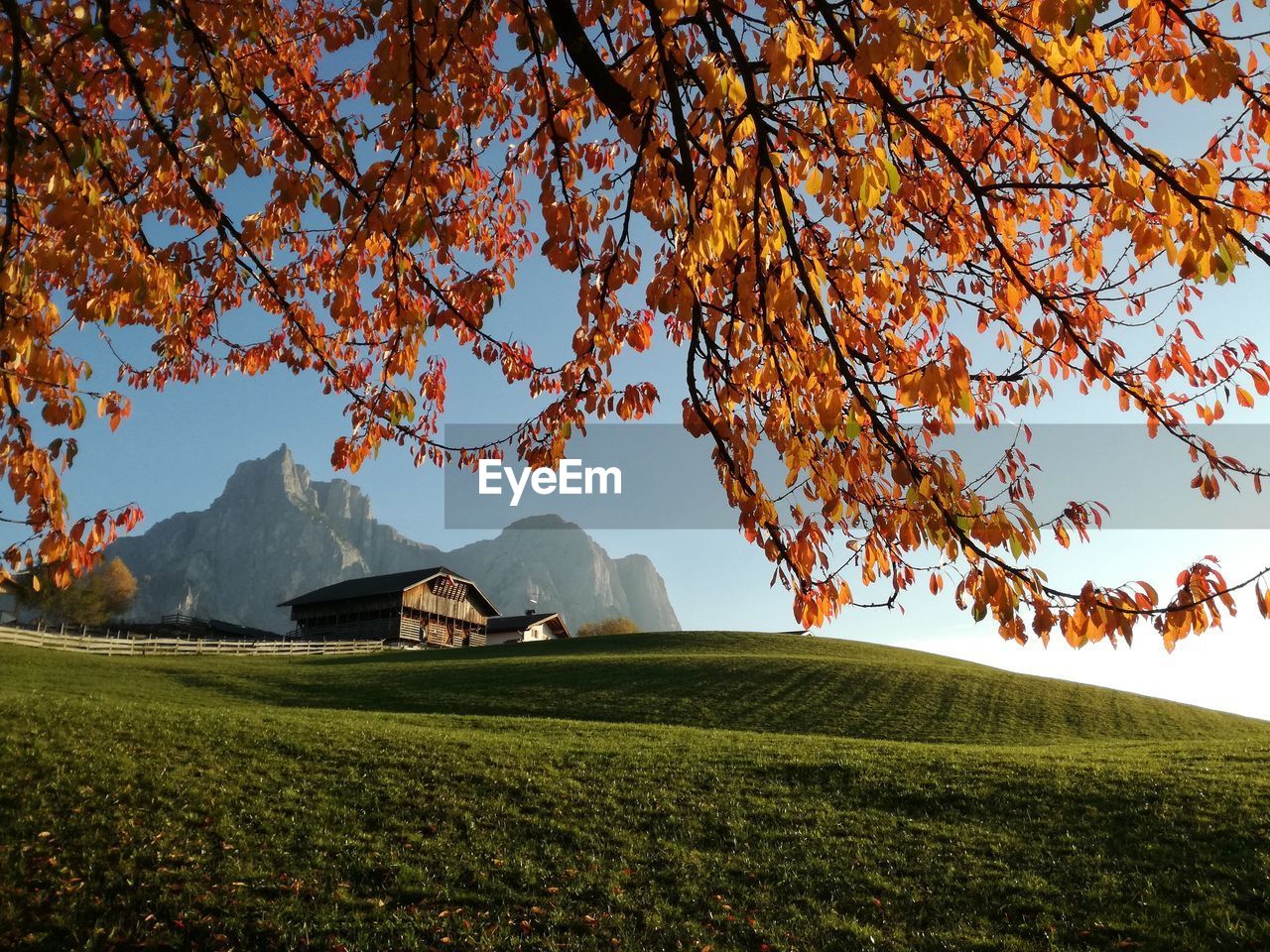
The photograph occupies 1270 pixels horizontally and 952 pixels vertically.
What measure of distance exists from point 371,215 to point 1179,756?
56.7 feet

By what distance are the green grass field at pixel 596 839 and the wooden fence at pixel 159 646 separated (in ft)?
91.8

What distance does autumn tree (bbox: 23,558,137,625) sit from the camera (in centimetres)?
7462

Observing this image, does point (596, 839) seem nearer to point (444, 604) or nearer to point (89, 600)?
point (444, 604)

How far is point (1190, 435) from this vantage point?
4785mm

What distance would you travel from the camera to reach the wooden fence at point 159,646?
35938mm

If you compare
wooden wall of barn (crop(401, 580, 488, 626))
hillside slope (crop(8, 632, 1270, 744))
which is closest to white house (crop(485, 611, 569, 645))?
wooden wall of barn (crop(401, 580, 488, 626))

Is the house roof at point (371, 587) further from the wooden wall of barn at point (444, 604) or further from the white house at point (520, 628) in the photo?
the white house at point (520, 628)

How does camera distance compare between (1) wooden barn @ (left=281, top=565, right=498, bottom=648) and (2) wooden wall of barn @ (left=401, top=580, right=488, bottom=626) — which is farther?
(2) wooden wall of barn @ (left=401, top=580, right=488, bottom=626)

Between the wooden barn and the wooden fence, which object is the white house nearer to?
the wooden barn

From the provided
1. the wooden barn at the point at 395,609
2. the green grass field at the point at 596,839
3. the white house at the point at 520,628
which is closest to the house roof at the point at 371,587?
the wooden barn at the point at 395,609

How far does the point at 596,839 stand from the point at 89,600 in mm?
91131

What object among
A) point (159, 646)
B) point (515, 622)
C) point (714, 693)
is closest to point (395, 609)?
point (515, 622)

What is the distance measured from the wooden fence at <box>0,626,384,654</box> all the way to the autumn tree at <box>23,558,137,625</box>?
1449 inches

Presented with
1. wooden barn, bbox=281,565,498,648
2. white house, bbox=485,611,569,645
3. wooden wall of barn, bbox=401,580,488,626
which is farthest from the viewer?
white house, bbox=485,611,569,645
